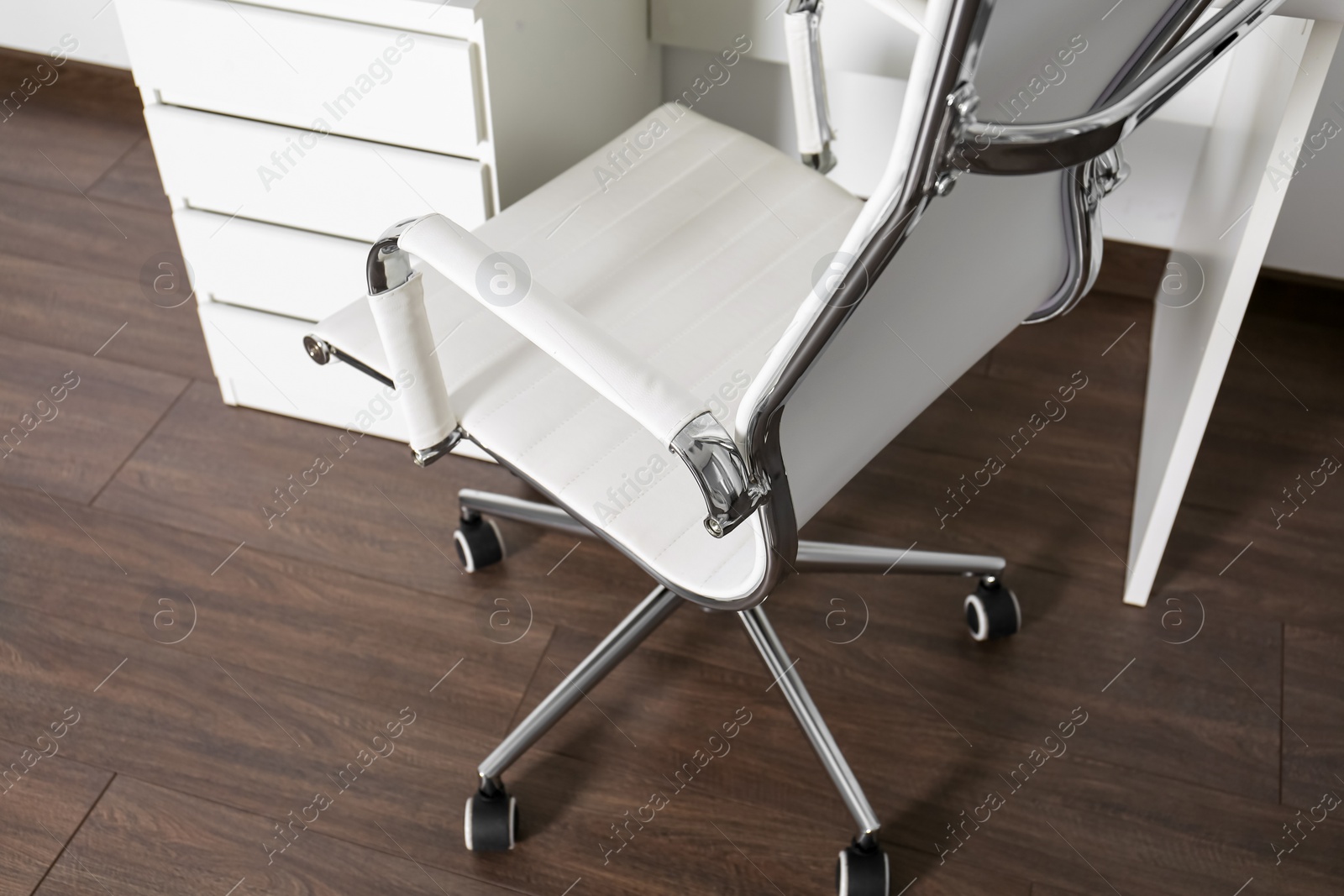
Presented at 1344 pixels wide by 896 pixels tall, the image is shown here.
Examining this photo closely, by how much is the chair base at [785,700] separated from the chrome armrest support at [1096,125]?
2.20 ft

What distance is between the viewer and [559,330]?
939 millimetres

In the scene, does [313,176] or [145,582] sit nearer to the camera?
[313,176]

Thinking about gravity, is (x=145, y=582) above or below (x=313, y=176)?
below

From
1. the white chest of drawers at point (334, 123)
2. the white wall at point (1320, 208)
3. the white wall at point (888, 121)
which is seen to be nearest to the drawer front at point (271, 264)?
the white chest of drawers at point (334, 123)

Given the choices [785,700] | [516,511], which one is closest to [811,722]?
[785,700]

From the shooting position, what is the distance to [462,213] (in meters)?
1.53

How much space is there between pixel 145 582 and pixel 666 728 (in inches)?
30.4

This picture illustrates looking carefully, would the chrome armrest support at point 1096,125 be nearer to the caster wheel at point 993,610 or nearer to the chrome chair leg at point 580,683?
the chrome chair leg at point 580,683

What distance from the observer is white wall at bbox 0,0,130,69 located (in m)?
2.37

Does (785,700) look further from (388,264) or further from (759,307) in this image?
(388,264)

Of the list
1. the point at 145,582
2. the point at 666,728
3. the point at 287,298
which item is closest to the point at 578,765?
the point at 666,728

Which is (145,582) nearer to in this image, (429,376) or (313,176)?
(313,176)

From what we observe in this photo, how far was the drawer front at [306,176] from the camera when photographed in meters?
1.50

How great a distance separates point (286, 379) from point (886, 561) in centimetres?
96
